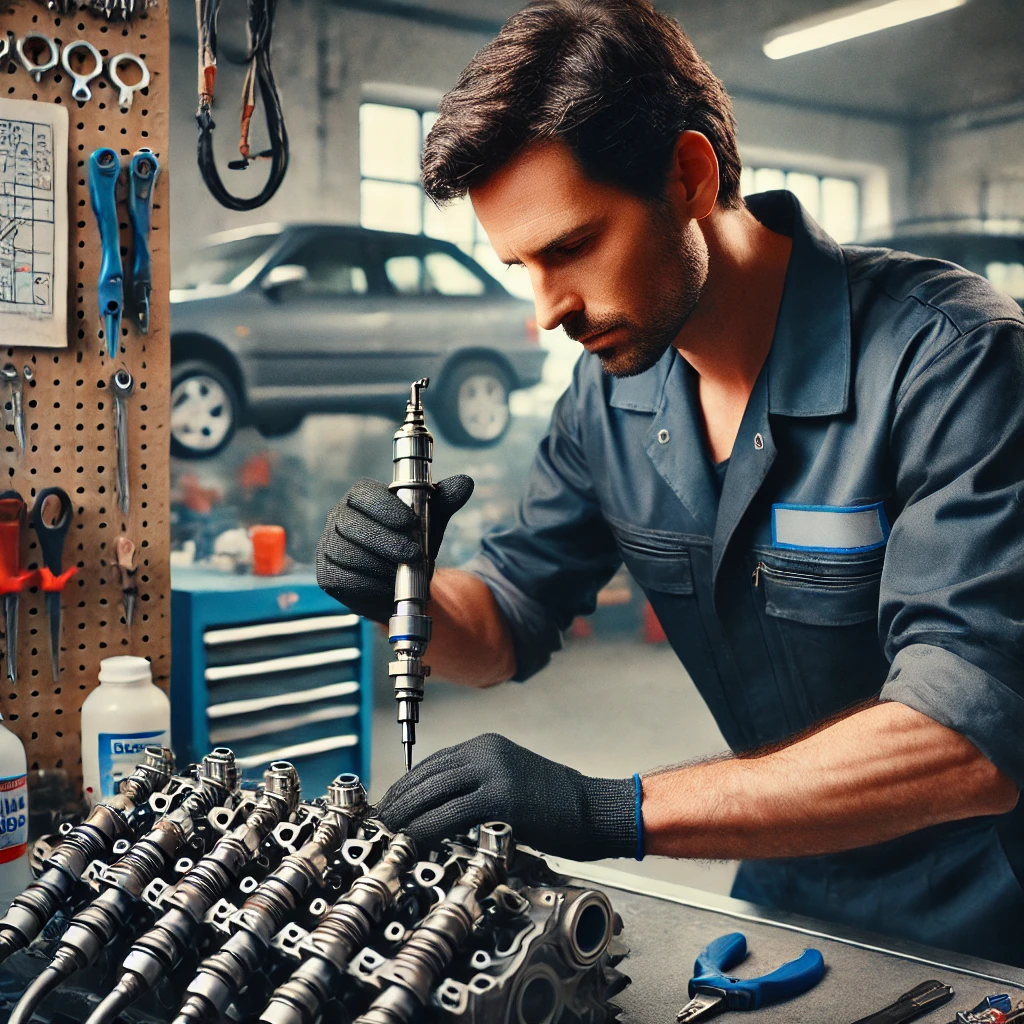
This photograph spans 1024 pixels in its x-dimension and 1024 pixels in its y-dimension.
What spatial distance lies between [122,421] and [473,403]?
2.26m

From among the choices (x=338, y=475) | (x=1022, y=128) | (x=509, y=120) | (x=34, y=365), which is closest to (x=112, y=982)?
(x=34, y=365)

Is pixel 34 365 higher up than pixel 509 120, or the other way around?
pixel 509 120

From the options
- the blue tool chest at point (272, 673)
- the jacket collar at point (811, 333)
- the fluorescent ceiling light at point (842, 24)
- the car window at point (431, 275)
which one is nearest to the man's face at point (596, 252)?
the jacket collar at point (811, 333)

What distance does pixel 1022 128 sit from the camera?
105 inches

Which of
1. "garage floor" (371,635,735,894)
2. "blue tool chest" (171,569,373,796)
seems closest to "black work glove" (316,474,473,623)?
"blue tool chest" (171,569,373,796)

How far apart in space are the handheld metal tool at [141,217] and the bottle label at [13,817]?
1.81 feet

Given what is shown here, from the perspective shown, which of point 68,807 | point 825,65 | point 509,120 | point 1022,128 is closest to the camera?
point 509,120

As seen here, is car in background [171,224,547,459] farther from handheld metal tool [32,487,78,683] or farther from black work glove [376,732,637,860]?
black work glove [376,732,637,860]

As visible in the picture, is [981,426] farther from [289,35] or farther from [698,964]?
[289,35]

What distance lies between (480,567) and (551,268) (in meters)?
0.48

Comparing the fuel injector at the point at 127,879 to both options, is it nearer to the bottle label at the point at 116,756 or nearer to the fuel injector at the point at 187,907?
the fuel injector at the point at 187,907

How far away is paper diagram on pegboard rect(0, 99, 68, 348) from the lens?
121 cm

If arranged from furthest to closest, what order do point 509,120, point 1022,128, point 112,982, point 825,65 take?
point 825,65 < point 1022,128 < point 509,120 < point 112,982

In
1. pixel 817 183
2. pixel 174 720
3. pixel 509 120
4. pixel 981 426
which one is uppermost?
pixel 817 183
